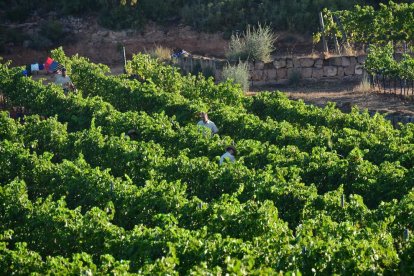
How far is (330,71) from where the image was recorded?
2617 centimetres

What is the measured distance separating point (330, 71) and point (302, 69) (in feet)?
2.77

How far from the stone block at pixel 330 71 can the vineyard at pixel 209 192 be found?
690cm

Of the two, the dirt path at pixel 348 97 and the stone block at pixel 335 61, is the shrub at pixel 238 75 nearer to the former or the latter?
the dirt path at pixel 348 97

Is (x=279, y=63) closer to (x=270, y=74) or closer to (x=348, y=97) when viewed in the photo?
(x=270, y=74)

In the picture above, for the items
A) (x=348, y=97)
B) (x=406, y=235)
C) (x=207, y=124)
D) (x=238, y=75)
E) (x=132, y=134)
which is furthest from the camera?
(x=238, y=75)

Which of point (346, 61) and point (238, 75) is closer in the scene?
point (238, 75)

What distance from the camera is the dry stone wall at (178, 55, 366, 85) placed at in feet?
85.6

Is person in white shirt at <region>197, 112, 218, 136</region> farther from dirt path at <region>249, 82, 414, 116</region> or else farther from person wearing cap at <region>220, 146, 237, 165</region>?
dirt path at <region>249, 82, 414, 116</region>

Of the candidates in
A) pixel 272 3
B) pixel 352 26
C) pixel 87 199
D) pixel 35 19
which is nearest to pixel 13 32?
pixel 35 19

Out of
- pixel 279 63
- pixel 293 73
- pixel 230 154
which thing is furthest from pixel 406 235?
pixel 279 63

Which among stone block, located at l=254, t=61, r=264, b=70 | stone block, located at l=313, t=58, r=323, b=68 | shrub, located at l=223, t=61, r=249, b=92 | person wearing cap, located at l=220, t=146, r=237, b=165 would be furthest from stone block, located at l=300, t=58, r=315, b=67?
person wearing cap, located at l=220, t=146, r=237, b=165

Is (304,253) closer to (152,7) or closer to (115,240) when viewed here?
(115,240)

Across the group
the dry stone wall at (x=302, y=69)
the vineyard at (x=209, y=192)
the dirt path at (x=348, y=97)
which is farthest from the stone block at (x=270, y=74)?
the vineyard at (x=209, y=192)

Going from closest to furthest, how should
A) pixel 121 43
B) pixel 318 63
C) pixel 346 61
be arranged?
1. pixel 346 61
2. pixel 318 63
3. pixel 121 43
